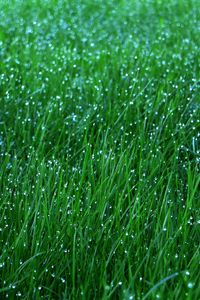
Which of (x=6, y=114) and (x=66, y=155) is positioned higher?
(x=6, y=114)

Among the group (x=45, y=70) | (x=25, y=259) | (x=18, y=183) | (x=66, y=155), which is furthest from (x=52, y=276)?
(x=45, y=70)

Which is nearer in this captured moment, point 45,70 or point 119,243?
point 119,243

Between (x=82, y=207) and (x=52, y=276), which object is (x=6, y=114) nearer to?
(x=82, y=207)

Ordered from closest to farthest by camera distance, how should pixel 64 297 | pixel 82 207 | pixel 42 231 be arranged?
pixel 64 297, pixel 42 231, pixel 82 207

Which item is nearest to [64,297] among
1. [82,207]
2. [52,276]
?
[52,276]

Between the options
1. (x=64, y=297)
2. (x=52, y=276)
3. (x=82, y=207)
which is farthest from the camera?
(x=82, y=207)

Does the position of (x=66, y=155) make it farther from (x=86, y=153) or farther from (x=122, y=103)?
(x=122, y=103)

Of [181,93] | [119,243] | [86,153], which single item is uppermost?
[181,93]
